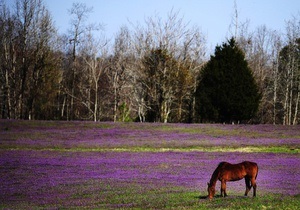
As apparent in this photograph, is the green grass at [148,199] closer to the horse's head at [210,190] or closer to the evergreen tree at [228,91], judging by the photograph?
the horse's head at [210,190]

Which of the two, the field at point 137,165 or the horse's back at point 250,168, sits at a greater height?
the horse's back at point 250,168

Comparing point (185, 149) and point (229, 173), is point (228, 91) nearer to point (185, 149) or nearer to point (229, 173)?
point (185, 149)

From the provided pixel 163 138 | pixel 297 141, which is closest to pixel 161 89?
pixel 163 138

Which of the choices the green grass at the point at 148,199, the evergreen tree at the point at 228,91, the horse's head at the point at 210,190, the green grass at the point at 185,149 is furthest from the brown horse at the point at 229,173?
the evergreen tree at the point at 228,91

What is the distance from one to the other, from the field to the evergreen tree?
7.37m

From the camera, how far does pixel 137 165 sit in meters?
28.4

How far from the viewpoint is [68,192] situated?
1917 centimetres

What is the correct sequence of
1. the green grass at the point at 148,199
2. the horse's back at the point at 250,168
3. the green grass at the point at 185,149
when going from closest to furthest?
1. the green grass at the point at 148,199
2. the horse's back at the point at 250,168
3. the green grass at the point at 185,149

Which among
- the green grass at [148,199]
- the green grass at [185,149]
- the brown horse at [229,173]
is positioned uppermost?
the brown horse at [229,173]

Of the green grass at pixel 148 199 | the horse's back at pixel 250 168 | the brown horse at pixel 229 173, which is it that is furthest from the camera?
the horse's back at pixel 250 168

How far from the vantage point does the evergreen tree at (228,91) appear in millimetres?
60469

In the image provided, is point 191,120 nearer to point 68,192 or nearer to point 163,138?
point 163,138

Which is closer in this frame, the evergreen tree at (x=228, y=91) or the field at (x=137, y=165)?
the field at (x=137, y=165)

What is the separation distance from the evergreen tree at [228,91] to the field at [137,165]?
24.2ft
